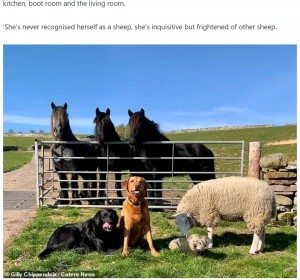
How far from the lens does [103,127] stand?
8.95 m

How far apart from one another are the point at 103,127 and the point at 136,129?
84cm

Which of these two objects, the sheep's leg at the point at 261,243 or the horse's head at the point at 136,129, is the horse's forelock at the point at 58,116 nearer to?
the horse's head at the point at 136,129

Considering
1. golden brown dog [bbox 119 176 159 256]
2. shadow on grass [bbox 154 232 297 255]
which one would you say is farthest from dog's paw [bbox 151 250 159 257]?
shadow on grass [bbox 154 232 297 255]

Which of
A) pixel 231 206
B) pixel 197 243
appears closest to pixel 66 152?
pixel 231 206

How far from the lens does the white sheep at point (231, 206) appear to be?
573 cm

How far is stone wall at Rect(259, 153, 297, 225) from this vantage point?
7789 millimetres

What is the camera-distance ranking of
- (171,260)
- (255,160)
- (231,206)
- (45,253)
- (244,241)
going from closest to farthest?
(171,260)
(45,253)
(231,206)
(244,241)
(255,160)

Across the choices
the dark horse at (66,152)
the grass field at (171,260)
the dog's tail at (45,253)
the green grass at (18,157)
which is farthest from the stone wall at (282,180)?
the green grass at (18,157)

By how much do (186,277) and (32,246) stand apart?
2775mm

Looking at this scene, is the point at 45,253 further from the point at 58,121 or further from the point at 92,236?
the point at 58,121

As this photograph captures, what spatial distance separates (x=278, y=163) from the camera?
7902mm

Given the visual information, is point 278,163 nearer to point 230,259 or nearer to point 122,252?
point 230,259
